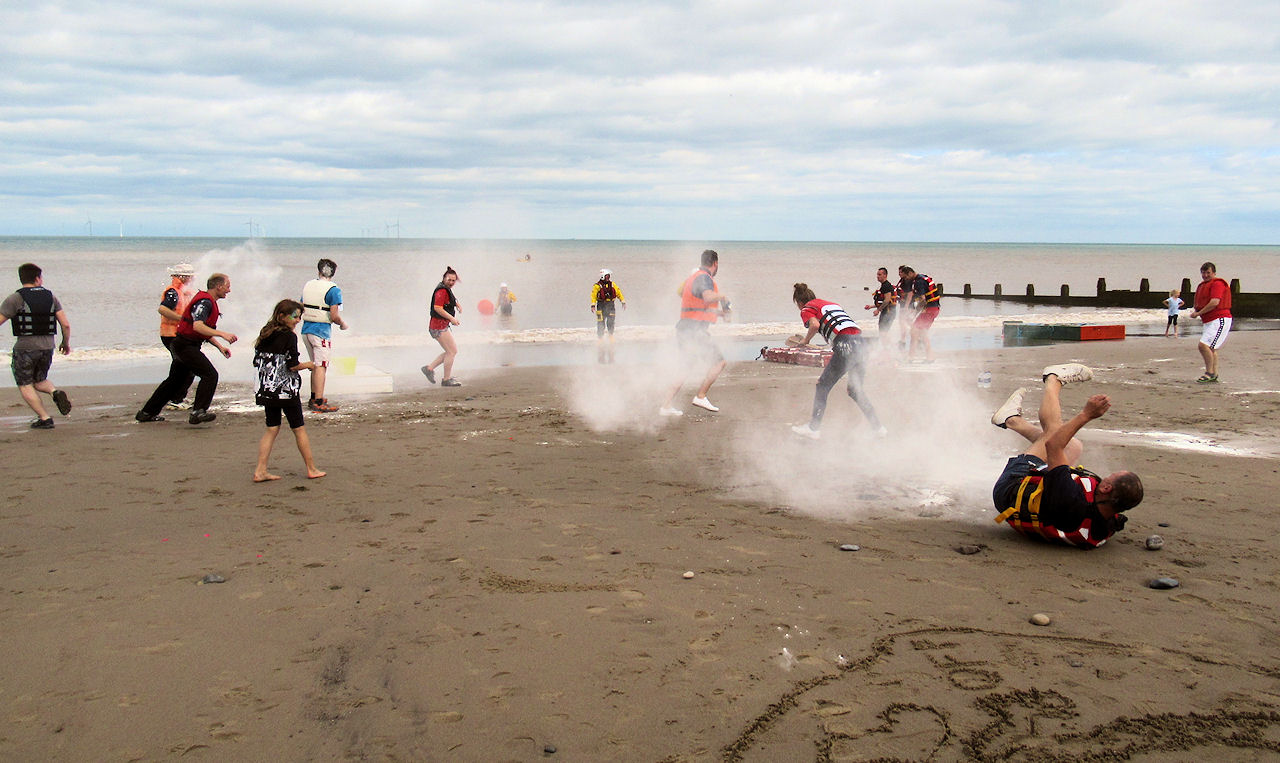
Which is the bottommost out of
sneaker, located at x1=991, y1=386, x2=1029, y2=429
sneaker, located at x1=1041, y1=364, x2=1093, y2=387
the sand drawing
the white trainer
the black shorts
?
the sand drawing

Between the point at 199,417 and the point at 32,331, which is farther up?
the point at 32,331

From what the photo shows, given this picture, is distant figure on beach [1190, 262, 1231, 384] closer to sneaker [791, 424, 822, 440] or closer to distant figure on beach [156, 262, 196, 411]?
sneaker [791, 424, 822, 440]

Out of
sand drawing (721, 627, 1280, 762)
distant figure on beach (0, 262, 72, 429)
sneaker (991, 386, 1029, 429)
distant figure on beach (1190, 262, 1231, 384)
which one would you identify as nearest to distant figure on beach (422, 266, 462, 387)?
distant figure on beach (0, 262, 72, 429)

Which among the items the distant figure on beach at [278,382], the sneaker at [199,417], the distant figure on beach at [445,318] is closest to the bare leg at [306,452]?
the distant figure on beach at [278,382]

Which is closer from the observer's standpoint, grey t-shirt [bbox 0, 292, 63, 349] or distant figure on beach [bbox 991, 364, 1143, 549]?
distant figure on beach [bbox 991, 364, 1143, 549]

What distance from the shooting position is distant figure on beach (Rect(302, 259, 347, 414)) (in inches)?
392

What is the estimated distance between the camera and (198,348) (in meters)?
9.32

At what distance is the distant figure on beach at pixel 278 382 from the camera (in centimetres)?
679

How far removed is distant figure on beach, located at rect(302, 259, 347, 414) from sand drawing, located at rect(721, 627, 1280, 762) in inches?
312

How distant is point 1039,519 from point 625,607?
8.19ft

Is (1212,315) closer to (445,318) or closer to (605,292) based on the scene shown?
(605,292)

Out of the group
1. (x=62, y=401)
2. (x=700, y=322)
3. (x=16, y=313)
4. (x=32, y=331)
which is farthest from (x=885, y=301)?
(x=16, y=313)

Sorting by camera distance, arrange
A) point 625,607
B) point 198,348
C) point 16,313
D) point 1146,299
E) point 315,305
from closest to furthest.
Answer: point 625,607, point 16,313, point 198,348, point 315,305, point 1146,299

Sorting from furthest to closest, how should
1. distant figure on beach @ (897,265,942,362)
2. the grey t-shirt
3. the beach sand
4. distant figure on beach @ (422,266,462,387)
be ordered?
distant figure on beach @ (897,265,942,362), distant figure on beach @ (422,266,462,387), the grey t-shirt, the beach sand
